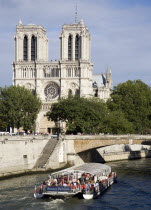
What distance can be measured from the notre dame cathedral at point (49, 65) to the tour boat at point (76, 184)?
75272mm

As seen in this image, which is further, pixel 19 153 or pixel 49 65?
pixel 49 65

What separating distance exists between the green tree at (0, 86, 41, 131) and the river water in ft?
120

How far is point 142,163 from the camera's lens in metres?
81.1

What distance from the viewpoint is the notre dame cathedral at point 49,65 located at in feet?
433

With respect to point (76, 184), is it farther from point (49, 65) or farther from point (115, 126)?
point (49, 65)

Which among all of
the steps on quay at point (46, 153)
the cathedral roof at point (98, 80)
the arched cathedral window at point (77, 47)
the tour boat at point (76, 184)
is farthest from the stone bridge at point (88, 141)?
the cathedral roof at point (98, 80)

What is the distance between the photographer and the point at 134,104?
118 m

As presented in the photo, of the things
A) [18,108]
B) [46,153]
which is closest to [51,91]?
[18,108]

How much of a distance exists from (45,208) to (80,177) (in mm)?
9415

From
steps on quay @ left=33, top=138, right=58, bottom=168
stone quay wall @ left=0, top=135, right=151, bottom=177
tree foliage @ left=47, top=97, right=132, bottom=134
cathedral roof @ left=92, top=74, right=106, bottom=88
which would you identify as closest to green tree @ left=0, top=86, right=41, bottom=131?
tree foliage @ left=47, top=97, right=132, bottom=134

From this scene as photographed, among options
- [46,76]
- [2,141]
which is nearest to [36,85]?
[46,76]

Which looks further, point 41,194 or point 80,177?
point 80,177

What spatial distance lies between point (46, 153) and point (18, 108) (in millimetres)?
→ 30203

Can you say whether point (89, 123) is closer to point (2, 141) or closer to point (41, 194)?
point (2, 141)
